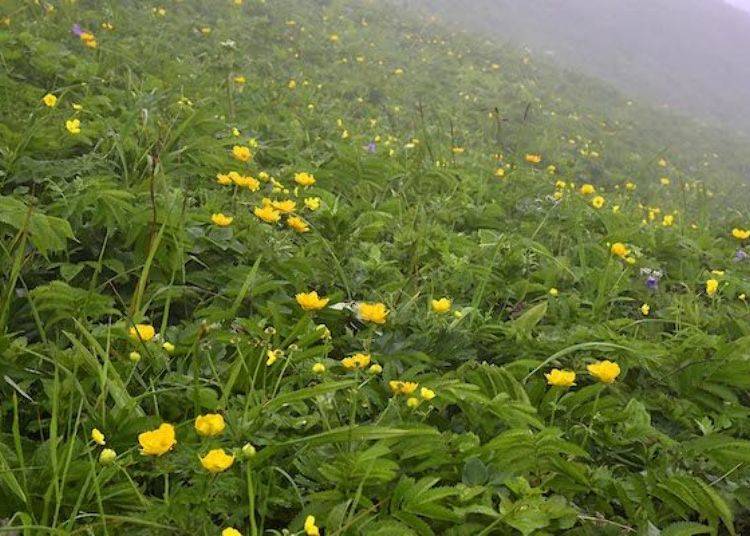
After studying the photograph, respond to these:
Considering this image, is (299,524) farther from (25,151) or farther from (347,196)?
(347,196)

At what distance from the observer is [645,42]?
30672mm

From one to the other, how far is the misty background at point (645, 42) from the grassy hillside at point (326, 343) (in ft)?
65.1

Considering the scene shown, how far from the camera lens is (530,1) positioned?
101 ft

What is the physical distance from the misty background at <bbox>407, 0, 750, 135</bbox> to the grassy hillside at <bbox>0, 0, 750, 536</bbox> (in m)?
19.8

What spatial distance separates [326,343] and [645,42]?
33382 millimetres

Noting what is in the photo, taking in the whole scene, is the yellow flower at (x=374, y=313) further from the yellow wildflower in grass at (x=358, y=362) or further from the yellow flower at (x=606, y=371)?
the yellow flower at (x=606, y=371)

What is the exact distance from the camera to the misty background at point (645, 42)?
24.4 m

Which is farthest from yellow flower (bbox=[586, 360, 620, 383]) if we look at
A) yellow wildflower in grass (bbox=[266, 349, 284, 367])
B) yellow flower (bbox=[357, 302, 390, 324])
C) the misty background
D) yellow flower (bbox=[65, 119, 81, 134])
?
the misty background

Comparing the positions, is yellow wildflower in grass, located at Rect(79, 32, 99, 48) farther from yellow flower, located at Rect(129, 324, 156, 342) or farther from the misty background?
the misty background

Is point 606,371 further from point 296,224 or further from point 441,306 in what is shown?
point 296,224

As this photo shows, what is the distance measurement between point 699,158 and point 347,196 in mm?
11976

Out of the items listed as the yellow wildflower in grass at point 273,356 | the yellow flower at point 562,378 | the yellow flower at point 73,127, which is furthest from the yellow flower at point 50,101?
the yellow flower at point 562,378

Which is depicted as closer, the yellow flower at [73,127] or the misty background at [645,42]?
the yellow flower at [73,127]

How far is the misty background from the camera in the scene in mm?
24391
